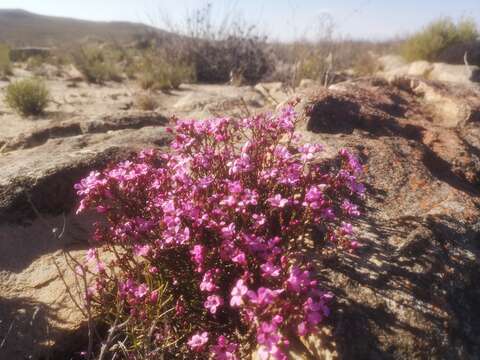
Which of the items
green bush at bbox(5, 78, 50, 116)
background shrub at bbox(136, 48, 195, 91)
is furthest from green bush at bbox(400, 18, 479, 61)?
green bush at bbox(5, 78, 50, 116)

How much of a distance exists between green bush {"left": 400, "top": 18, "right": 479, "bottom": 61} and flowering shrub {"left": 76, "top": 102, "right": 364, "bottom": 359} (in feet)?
44.3

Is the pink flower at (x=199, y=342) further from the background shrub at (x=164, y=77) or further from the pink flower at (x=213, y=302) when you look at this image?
the background shrub at (x=164, y=77)

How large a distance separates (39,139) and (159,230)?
3536 millimetres

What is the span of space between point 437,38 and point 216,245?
1473cm

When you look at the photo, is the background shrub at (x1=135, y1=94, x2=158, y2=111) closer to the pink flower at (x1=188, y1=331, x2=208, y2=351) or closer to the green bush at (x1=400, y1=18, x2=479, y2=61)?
the pink flower at (x1=188, y1=331, x2=208, y2=351)

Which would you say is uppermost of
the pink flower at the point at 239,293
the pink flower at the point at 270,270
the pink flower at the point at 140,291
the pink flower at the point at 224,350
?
the pink flower at the point at 270,270

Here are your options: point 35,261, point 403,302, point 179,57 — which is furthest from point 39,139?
point 179,57

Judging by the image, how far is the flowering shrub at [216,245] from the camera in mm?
2160

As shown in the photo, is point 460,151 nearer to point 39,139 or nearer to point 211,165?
point 211,165

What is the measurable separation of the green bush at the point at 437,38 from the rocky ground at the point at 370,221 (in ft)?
31.3

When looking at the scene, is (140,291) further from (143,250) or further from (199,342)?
(199,342)

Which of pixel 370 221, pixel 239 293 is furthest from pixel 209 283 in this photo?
pixel 370 221

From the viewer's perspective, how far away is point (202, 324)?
8.25 feet

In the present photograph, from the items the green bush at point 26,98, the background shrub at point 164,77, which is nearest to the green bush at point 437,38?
the background shrub at point 164,77
